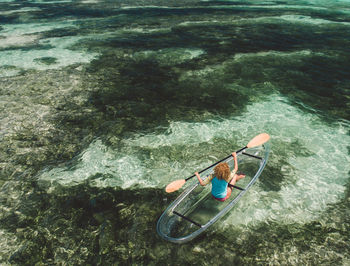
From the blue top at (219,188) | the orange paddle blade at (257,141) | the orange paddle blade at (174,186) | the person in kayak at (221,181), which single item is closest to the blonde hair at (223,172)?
the person in kayak at (221,181)

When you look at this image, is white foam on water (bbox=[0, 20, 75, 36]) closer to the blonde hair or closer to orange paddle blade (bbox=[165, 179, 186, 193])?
orange paddle blade (bbox=[165, 179, 186, 193])

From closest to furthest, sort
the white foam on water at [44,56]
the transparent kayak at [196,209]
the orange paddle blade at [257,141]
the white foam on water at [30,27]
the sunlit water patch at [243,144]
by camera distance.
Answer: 1. the transparent kayak at [196,209]
2. the sunlit water patch at [243,144]
3. the orange paddle blade at [257,141]
4. the white foam on water at [44,56]
5. the white foam on water at [30,27]

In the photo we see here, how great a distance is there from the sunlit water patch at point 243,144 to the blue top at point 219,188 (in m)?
0.58

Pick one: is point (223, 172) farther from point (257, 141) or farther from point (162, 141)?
point (162, 141)

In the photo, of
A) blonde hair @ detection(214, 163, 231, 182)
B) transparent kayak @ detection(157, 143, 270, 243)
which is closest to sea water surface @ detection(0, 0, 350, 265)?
transparent kayak @ detection(157, 143, 270, 243)

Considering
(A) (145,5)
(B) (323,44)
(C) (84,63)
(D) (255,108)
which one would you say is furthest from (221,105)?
(A) (145,5)

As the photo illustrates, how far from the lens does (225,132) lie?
9.95 metres

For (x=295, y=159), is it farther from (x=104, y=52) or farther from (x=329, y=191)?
(x=104, y=52)

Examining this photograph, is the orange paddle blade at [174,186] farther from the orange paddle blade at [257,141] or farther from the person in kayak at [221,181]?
the orange paddle blade at [257,141]

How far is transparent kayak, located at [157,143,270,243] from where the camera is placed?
19.7ft

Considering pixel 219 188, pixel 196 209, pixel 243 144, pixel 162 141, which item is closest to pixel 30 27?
pixel 162 141

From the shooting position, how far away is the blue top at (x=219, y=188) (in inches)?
256

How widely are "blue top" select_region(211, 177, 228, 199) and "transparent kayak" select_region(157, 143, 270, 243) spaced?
0.26m

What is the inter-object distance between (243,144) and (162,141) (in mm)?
2798
